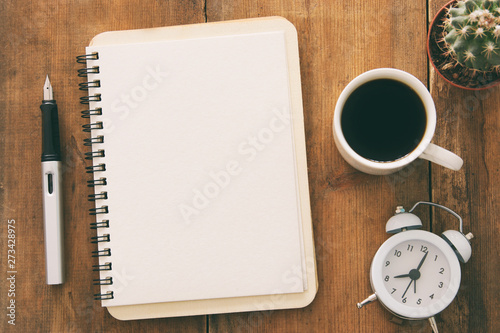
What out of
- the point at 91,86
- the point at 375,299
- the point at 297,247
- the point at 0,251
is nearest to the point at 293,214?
the point at 297,247

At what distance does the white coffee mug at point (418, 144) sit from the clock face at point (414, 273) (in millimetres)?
148

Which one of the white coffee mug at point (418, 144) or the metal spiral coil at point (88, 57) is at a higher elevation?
the metal spiral coil at point (88, 57)

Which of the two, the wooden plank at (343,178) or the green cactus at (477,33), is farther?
the wooden plank at (343,178)

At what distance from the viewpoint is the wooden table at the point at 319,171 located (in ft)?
2.30

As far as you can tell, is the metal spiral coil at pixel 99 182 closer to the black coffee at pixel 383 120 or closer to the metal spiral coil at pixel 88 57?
the metal spiral coil at pixel 88 57

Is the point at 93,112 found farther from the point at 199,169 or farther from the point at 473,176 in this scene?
the point at 473,176

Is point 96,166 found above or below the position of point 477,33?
below

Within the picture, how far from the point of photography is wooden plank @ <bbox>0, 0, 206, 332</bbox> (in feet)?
2.37

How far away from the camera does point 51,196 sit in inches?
28.1

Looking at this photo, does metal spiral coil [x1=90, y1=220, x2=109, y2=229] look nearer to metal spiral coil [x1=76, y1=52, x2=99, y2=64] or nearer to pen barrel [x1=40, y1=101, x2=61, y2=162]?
pen barrel [x1=40, y1=101, x2=61, y2=162]

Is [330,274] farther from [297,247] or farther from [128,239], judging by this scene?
[128,239]

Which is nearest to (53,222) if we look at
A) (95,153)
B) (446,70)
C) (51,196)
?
(51,196)

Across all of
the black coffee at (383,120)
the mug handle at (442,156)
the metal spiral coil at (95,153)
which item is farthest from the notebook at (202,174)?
the mug handle at (442,156)

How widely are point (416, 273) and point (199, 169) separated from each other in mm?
414
